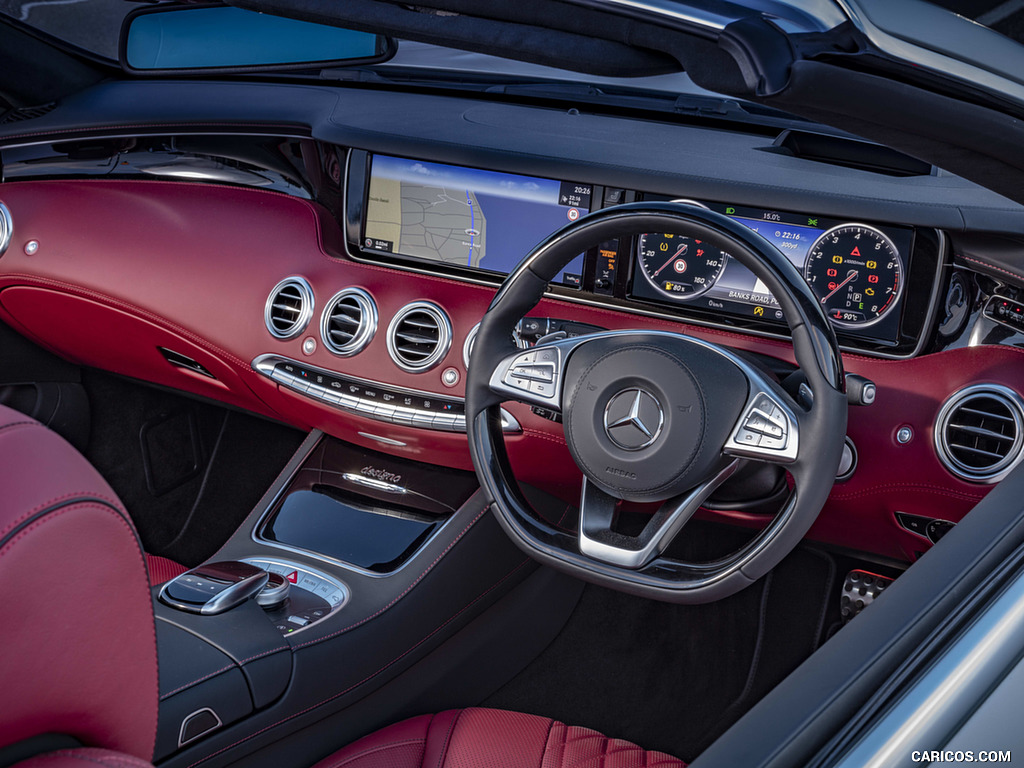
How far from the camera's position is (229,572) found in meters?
1.68

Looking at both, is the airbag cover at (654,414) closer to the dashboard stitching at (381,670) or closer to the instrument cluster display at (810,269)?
the instrument cluster display at (810,269)

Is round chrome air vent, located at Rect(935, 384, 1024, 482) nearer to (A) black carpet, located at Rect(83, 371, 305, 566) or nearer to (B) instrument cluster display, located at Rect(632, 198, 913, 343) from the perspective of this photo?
(B) instrument cluster display, located at Rect(632, 198, 913, 343)

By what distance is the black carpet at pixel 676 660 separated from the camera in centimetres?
213

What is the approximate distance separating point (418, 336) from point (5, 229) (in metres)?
1.13

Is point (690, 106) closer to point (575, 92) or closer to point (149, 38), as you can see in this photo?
point (575, 92)

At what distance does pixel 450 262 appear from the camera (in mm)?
1840

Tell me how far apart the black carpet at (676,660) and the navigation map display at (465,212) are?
976 millimetres

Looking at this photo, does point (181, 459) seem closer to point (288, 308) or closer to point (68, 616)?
point (288, 308)

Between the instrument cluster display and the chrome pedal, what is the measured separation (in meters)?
0.72

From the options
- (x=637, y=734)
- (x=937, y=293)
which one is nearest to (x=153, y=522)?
(x=637, y=734)

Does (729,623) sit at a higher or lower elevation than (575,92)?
lower

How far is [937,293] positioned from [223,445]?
2034 millimetres
